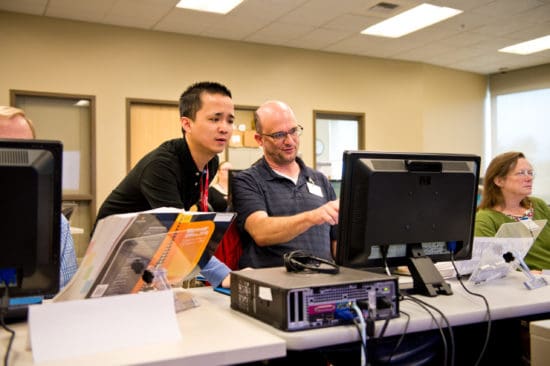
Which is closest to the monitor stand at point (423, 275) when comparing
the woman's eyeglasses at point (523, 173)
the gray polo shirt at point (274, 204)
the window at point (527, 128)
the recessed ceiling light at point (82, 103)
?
the gray polo shirt at point (274, 204)

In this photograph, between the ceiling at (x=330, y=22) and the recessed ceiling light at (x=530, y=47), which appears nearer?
the ceiling at (x=330, y=22)

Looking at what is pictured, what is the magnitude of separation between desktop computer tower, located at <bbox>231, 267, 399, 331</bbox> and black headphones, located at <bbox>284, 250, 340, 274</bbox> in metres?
0.02

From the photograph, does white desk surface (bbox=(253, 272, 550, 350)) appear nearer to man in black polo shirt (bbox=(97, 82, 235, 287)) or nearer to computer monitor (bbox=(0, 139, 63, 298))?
computer monitor (bbox=(0, 139, 63, 298))

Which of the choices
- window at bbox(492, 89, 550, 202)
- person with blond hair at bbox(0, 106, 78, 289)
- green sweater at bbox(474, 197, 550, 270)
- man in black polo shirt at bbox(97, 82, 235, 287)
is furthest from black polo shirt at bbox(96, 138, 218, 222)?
window at bbox(492, 89, 550, 202)

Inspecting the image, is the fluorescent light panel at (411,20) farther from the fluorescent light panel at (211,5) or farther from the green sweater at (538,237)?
the green sweater at (538,237)

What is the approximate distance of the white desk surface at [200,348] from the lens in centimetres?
108

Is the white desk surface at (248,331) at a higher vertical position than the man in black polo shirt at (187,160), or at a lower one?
lower

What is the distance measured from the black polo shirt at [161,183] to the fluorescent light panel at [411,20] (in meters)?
3.84

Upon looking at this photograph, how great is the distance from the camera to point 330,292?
51.8 inches

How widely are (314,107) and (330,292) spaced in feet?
18.3

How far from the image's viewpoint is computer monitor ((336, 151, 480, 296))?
1590 mm

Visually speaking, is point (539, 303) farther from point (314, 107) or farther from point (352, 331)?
point (314, 107)

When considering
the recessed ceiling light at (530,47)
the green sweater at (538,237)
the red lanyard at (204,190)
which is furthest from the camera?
the recessed ceiling light at (530,47)

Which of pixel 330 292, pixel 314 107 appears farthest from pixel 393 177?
pixel 314 107
